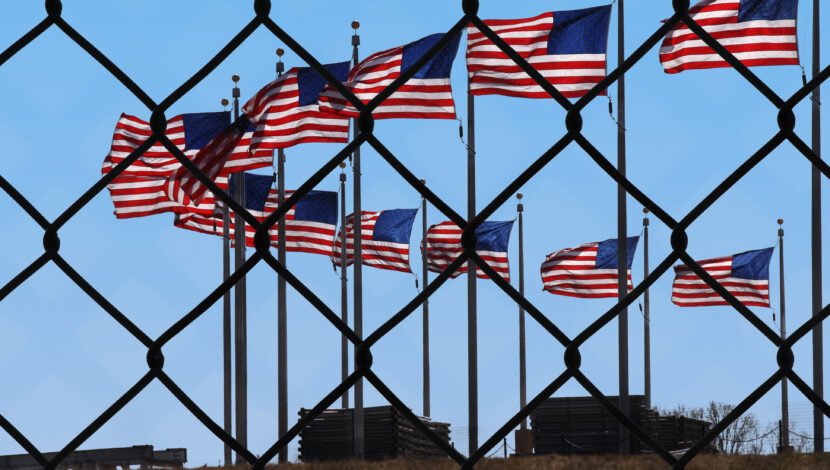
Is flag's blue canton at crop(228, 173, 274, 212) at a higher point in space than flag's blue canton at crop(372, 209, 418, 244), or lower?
higher

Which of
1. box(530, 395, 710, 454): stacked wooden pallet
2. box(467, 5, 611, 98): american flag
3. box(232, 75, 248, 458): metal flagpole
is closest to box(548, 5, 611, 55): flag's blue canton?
box(467, 5, 611, 98): american flag

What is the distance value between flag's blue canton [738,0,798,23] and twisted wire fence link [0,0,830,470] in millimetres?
19889

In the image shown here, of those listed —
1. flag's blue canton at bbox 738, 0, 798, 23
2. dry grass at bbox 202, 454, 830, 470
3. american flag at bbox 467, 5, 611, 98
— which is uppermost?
flag's blue canton at bbox 738, 0, 798, 23

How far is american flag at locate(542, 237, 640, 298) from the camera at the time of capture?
98.1 feet

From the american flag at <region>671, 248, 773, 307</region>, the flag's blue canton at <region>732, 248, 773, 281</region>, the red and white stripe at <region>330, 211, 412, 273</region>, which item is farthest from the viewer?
the red and white stripe at <region>330, 211, 412, 273</region>

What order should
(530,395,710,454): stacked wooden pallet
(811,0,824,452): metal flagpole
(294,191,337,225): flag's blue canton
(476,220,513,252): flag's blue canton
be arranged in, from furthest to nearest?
(476,220,513,252): flag's blue canton
(294,191,337,225): flag's blue canton
(530,395,710,454): stacked wooden pallet
(811,0,824,452): metal flagpole

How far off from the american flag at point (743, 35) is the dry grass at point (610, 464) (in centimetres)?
665

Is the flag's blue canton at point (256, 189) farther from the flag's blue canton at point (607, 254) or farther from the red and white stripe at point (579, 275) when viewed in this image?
the flag's blue canton at point (607, 254)

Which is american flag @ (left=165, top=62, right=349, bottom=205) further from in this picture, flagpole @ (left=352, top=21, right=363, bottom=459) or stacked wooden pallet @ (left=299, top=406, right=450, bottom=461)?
stacked wooden pallet @ (left=299, top=406, right=450, bottom=461)

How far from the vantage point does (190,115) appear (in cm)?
2594

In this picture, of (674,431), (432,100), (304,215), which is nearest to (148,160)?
(304,215)

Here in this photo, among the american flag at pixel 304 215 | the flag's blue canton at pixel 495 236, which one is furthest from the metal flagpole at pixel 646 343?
the american flag at pixel 304 215

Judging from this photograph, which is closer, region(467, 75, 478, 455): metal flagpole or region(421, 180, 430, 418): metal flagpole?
region(467, 75, 478, 455): metal flagpole

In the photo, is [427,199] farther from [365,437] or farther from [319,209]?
[365,437]
